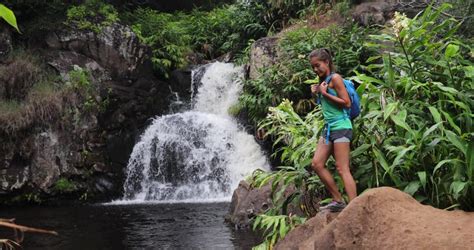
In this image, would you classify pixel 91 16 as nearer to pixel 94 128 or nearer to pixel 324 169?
pixel 94 128

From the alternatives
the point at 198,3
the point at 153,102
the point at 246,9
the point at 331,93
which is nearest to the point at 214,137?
the point at 153,102

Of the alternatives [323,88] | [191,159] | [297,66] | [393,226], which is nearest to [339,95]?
[323,88]

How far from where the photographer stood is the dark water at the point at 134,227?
8.31 metres

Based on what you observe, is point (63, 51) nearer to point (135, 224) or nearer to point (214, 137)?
point (214, 137)

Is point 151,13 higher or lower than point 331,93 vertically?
higher

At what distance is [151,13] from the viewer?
66.2 ft

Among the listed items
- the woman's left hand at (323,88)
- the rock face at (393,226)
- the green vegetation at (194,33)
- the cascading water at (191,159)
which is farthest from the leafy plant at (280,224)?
the green vegetation at (194,33)

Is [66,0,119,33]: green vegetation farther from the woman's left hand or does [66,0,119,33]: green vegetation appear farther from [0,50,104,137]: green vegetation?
the woman's left hand

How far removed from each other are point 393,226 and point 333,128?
1315mm

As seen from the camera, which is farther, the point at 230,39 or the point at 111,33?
the point at 230,39

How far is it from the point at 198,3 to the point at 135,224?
16.2 metres

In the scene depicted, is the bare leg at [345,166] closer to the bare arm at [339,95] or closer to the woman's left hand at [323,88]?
the bare arm at [339,95]

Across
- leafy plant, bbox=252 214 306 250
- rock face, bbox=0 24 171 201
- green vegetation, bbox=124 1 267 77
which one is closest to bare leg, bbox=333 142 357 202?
leafy plant, bbox=252 214 306 250

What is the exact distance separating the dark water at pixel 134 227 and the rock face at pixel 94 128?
124 centimetres
